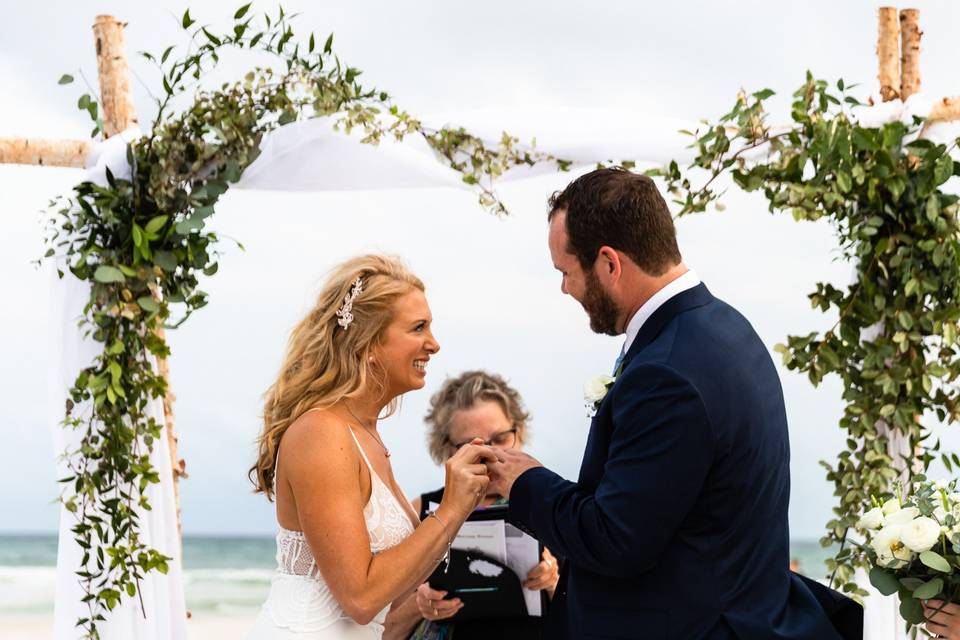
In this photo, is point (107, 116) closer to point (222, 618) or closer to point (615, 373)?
point (615, 373)

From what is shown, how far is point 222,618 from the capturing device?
16438 millimetres

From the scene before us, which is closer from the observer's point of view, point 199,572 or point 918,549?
point 918,549

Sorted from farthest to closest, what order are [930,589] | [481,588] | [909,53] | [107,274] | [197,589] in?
[197,589], [909,53], [107,274], [481,588], [930,589]

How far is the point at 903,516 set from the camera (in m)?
2.71

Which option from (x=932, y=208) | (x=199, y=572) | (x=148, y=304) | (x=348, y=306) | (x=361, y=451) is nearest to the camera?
(x=361, y=451)

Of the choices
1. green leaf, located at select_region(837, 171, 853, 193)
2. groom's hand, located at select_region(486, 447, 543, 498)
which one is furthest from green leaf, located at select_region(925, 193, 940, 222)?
groom's hand, located at select_region(486, 447, 543, 498)

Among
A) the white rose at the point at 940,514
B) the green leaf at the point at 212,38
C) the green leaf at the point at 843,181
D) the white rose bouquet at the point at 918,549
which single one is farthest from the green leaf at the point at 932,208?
the green leaf at the point at 212,38

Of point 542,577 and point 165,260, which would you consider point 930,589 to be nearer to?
point 542,577

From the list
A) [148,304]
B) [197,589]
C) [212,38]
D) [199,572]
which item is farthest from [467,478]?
[199,572]

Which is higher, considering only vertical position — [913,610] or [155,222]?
[155,222]

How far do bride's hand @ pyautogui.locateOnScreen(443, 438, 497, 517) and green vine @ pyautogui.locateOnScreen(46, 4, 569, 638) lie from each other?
4.32 ft

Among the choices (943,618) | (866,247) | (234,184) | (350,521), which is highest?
(234,184)

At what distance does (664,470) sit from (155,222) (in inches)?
87.7

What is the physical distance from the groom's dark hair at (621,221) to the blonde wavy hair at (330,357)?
0.66 meters
